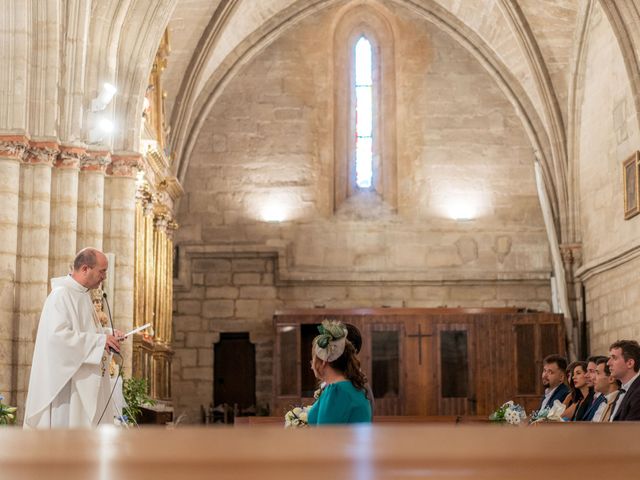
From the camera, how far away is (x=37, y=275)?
11.0m

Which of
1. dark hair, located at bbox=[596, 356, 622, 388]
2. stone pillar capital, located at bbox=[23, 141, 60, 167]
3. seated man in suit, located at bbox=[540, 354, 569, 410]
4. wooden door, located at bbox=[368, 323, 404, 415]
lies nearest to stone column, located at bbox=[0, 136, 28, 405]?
stone pillar capital, located at bbox=[23, 141, 60, 167]

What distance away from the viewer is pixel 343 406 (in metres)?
4.49

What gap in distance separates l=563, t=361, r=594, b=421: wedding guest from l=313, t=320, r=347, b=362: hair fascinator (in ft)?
13.3

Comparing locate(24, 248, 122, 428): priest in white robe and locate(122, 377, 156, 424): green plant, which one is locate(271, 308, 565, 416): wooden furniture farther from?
locate(24, 248, 122, 428): priest in white robe

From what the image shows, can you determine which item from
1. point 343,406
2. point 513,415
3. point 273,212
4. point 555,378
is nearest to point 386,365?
point 273,212

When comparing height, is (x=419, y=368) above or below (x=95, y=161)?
below

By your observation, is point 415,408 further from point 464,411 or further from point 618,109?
point 618,109

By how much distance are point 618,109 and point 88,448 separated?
16328mm

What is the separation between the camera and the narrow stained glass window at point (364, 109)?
20078 millimetres

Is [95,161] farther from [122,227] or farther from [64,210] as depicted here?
[122,227]

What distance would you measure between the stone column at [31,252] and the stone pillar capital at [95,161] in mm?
684

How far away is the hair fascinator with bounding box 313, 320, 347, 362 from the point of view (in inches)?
183

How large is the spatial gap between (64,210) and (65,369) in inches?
234

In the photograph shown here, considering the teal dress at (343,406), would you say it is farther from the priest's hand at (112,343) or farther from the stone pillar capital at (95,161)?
the stone pillar capital at (95,161)
